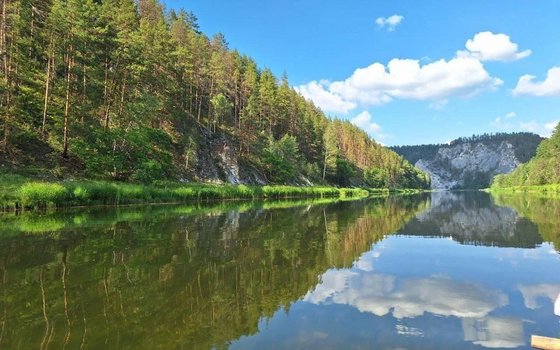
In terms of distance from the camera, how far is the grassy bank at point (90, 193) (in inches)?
1167

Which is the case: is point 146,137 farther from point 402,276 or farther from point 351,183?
point 351,183

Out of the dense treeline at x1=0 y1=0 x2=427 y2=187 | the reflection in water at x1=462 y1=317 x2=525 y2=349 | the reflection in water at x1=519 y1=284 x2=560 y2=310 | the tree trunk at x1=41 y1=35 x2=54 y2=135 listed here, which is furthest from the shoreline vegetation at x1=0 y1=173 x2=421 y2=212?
the reflection in water at x1=519 y1=284 x2=560 y2=310

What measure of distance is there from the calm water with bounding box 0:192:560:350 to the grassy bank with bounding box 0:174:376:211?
12.7 meters

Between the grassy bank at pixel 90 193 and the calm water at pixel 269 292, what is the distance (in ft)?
41.5

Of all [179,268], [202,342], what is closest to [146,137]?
[179,268]

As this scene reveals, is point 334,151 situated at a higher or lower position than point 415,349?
higher

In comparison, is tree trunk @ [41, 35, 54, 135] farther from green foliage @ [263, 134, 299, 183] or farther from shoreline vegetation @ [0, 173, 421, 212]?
green foliage @ [263, 134, 299, 183]

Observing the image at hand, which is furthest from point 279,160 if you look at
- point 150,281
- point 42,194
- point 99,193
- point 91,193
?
point 150,281

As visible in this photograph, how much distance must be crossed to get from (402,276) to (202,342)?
748cm

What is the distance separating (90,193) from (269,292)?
3009 cm

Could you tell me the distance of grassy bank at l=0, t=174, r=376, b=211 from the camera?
2964 centimetres

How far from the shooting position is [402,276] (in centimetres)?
1224

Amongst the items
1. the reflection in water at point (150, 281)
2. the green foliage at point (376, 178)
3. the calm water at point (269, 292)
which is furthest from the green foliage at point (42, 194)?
the green foliage at point (376, 178)

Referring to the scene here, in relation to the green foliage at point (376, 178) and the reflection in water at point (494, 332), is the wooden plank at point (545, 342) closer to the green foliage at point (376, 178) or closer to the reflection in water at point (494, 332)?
the reflection in water at point (494, 332)
